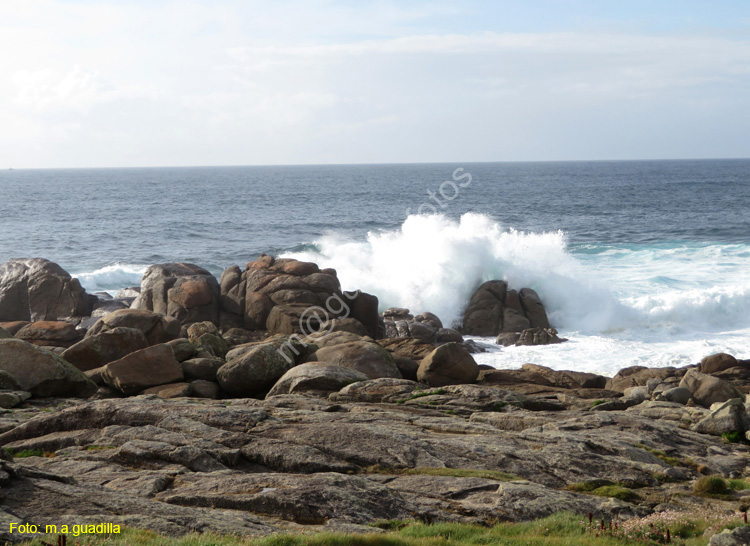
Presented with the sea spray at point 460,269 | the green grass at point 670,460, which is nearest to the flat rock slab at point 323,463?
the green grass at point 670,460

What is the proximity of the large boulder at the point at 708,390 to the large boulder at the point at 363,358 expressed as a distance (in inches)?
354

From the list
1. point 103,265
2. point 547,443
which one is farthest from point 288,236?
point 547,443

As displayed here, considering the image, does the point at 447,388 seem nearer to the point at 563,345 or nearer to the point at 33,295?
the point at 563,345

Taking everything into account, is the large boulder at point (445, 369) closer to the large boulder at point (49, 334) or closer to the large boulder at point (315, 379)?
the large boulder at point (315, 379)

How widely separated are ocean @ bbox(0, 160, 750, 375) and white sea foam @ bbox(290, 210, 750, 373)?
0.11 meters

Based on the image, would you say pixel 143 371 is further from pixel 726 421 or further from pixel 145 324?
pixel 726 421

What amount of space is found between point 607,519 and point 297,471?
16.0 feet

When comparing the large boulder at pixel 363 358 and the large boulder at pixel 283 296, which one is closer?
the large boulder at pixel 363 358

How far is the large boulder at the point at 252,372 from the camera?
1844 cm

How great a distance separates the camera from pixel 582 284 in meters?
39.9

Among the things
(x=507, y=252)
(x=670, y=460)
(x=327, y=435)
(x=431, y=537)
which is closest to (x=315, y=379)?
(x=327, y=435)

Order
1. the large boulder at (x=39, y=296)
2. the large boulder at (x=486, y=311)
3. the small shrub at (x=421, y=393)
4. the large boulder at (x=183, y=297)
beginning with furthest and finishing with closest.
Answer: the large boulder at (x=486, y=311) < the large boulder at (x=39, y=296) < the large boulder at (x=183, y=297) < the small shrub at (x=421, y=393)

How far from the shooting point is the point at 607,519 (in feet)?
31.8

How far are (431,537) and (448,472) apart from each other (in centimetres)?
267
